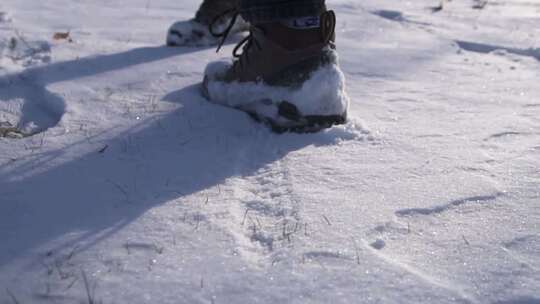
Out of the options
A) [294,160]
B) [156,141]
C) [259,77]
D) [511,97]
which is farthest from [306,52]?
[511,97]

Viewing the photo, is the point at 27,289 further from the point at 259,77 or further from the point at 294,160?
the point at 259,77

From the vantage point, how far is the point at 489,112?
2.04 metres

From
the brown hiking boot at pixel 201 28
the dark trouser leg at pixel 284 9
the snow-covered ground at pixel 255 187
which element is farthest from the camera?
the brown hiking boot at pixel 201 28

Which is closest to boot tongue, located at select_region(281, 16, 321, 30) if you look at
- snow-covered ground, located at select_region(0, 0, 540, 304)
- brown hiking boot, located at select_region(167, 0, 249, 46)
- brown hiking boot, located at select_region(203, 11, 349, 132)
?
brown hiking boot, located at select_region(203, 11, 349, 132)

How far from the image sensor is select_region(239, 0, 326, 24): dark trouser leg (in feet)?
5.96

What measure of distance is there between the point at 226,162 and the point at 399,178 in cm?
47

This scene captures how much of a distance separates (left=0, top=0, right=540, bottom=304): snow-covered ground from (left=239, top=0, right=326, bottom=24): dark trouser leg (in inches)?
13.3

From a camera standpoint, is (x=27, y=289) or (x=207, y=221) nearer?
(x=27, y=289)

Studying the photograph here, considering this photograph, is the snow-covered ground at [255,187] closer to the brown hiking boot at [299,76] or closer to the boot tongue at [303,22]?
the brown hiking boot at [299,76]

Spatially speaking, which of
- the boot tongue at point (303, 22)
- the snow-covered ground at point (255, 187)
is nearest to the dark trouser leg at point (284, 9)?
the boot tongue at point (303, 22)

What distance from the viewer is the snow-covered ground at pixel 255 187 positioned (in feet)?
3.55

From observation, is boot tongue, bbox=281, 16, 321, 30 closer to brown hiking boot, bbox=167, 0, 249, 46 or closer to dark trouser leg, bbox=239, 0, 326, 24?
dark trouser leg, bbox=239, 0, 326, 24

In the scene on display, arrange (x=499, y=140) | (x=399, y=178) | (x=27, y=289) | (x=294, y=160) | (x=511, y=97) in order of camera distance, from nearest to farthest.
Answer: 1. (x=27, y=289)
2. (x=399, y=178)
3. (x=294, y=160)
4. (x=499, y=140)
5. (x=511, y=97)

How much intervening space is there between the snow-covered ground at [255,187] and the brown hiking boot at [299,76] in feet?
0.22
